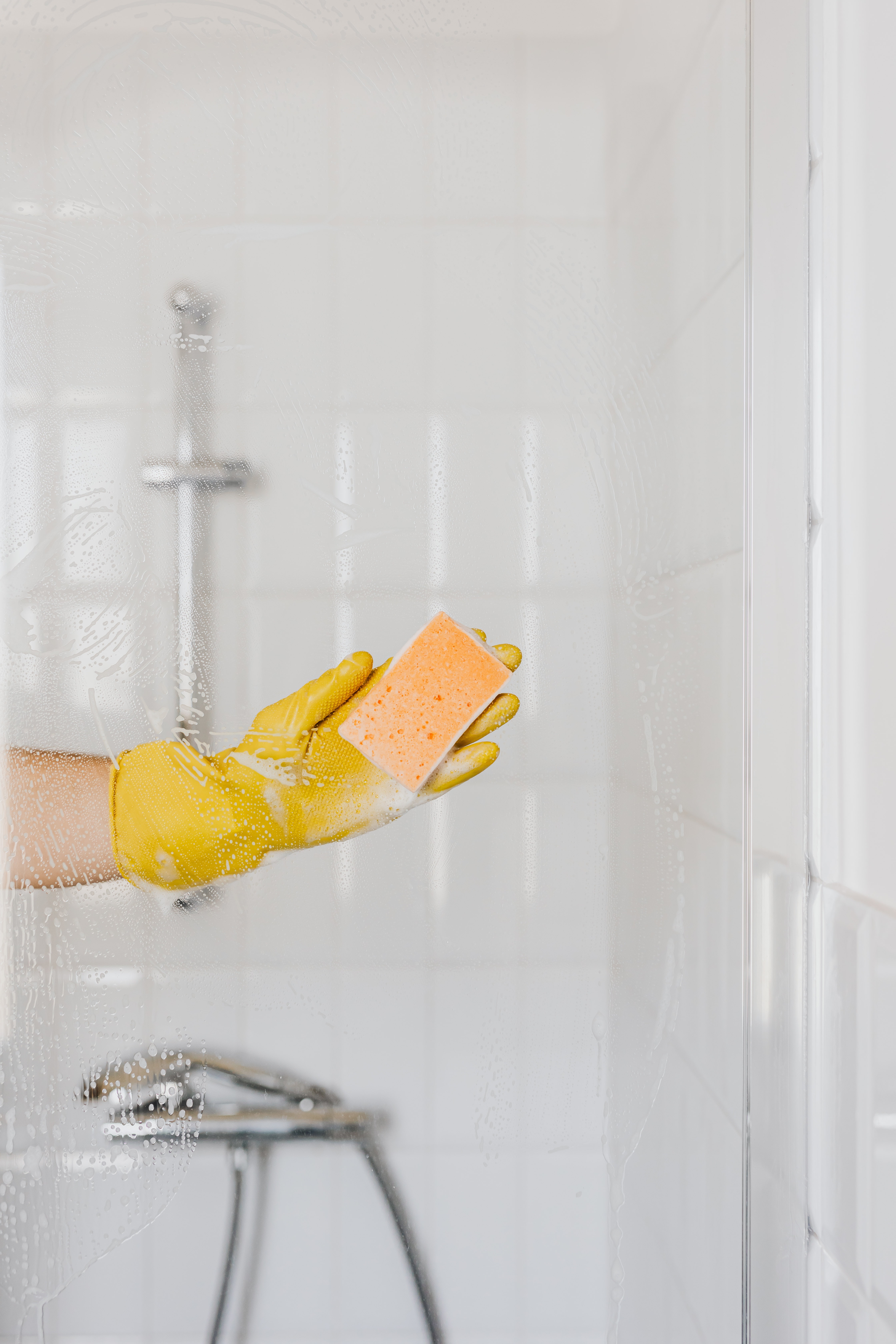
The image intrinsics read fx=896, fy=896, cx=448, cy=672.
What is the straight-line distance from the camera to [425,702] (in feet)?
1.98

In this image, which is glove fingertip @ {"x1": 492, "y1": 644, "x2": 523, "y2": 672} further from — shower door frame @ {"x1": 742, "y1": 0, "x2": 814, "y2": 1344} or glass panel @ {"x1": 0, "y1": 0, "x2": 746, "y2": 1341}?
shower door frame @ {"x1": 742, "y1": 0, "x2": 814, "y2": 1344}

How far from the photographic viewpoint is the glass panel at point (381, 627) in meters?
0.60

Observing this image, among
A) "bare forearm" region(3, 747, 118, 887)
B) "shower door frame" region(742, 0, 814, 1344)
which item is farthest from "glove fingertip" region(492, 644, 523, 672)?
"bare forearm" region(3, 747, 118, 887)

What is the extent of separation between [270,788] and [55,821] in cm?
15

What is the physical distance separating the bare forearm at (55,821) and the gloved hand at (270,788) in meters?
0.01

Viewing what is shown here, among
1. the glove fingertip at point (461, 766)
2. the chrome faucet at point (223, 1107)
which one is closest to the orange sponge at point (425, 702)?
the glove fingertip at point (461, 766)

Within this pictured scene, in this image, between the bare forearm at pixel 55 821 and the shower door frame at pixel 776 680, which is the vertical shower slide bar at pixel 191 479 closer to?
the bare forearm at pixel 55 821

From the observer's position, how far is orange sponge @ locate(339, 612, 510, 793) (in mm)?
604

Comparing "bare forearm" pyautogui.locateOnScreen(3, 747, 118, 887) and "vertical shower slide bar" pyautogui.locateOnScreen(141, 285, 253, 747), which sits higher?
"vertical shower slide bar" pyautogui.locateOnScreen(141, 285, 253, 747)

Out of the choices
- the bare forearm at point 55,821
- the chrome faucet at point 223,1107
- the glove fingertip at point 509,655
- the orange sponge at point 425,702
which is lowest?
the chrome faucet at point 223,1107

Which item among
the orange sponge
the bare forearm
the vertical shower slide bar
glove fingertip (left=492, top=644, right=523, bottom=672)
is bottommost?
the bare forearm

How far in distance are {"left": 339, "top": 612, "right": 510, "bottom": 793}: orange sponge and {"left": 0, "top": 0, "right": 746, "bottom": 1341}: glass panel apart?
0.07 ft

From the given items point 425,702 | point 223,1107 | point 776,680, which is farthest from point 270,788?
point 776,680

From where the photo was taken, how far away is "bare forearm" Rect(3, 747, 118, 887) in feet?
2.03
